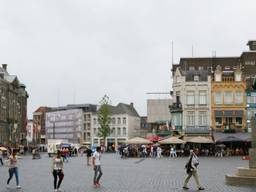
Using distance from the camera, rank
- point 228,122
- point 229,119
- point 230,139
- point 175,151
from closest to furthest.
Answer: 1. point 175,151
2. point 230,139
3. point 228,122
4. point 229,119

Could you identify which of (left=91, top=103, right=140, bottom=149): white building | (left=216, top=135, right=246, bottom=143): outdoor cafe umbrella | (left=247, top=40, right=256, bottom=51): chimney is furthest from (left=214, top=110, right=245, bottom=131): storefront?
(left=91, top=103, right=140, bottom=149): white building

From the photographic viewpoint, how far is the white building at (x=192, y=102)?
9281cm

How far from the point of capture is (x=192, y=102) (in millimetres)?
93500

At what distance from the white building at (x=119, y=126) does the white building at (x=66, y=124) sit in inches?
239

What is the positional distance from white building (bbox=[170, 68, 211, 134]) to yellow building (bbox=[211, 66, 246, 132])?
3.30 feet

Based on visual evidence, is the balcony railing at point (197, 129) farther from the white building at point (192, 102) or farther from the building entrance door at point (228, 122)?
the building entrance door at point (228, 122)

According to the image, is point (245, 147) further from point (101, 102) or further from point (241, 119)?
point (101, 102)

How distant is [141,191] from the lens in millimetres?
23547

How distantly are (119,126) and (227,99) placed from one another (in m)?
70.2

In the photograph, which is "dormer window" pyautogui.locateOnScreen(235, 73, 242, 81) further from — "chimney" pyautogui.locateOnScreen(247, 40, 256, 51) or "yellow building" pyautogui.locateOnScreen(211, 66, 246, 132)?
"chimney" pyautogui.locateOnScreen(247, 40, 256, 51)

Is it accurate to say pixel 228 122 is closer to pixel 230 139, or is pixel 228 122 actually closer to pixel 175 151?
pixel 230 139

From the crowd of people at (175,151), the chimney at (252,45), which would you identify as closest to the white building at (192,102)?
the crowd of people at (175,151)

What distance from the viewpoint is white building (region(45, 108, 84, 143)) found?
171 m

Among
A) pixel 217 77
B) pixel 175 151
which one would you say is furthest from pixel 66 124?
pixel 175 151
